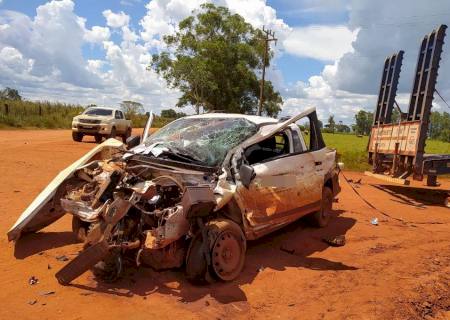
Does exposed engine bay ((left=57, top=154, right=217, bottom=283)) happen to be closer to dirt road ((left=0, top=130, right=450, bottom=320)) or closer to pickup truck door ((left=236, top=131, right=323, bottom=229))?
dirt road ((left=0, top=130, right=450, bottom=320))

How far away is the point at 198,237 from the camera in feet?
17.3

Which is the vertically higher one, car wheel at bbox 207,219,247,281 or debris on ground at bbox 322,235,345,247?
car wheel at bbox 207,219,247,281

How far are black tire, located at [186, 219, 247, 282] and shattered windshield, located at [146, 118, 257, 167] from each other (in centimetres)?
89

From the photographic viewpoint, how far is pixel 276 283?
18.1ft

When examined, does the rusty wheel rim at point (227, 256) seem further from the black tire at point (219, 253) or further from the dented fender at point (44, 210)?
the dented fender at point (44, 210)

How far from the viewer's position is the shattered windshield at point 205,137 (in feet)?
19.9

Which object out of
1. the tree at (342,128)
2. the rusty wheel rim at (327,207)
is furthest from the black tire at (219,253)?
the tree at (342,128)

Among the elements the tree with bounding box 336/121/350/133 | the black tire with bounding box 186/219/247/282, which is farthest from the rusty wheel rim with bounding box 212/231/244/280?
the tree with bounding box 336/121/350/133

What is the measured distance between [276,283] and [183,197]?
1579 mm

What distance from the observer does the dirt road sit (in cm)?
468

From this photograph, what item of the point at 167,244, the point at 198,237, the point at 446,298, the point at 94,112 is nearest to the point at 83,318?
the point at 167,244

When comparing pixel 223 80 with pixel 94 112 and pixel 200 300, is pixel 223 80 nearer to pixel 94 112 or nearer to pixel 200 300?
pixel 94 112

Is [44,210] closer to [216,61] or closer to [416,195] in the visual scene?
[416,195]

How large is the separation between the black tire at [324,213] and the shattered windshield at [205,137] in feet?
7.51
